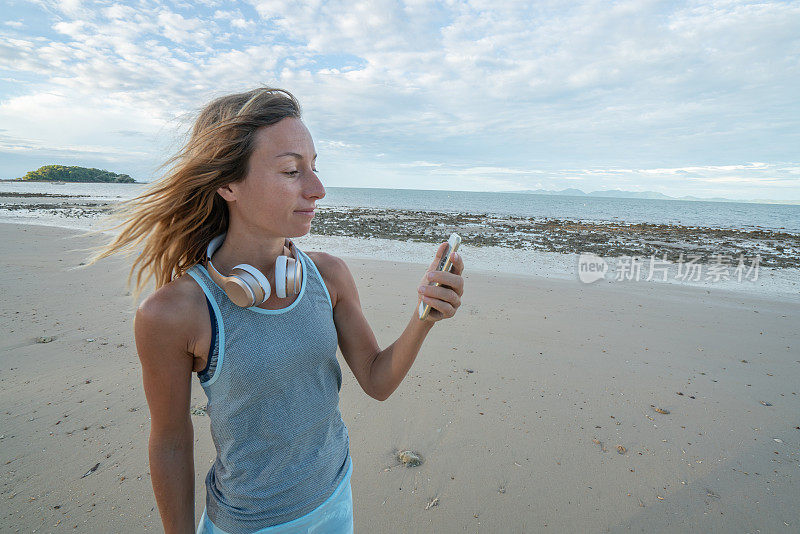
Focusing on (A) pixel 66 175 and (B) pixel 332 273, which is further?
(A) pixel 66 175

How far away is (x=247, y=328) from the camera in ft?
4.32

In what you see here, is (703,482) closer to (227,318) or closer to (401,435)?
(401,435)

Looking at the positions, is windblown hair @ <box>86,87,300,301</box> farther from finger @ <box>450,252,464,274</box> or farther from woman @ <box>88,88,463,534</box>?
finger @ <box>450,252,464,274</box>

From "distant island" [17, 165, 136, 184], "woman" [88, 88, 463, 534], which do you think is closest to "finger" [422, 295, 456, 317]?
"woman" [88, 88, 463, 534]

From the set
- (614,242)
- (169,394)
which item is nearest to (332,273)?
(169,394)

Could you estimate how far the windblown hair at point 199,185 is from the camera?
55.3 inches

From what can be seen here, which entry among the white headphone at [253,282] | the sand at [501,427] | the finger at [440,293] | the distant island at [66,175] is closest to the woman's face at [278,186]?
the white headphone at [253,282]

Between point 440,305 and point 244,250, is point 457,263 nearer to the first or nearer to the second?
point 440,305

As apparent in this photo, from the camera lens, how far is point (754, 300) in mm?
9180

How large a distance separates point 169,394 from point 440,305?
0.93 metres

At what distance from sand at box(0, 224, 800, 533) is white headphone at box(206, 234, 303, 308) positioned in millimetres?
2170

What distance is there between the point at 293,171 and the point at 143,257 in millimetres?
777

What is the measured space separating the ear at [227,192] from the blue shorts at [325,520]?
114 cm

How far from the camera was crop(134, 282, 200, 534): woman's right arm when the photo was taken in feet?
4.04
